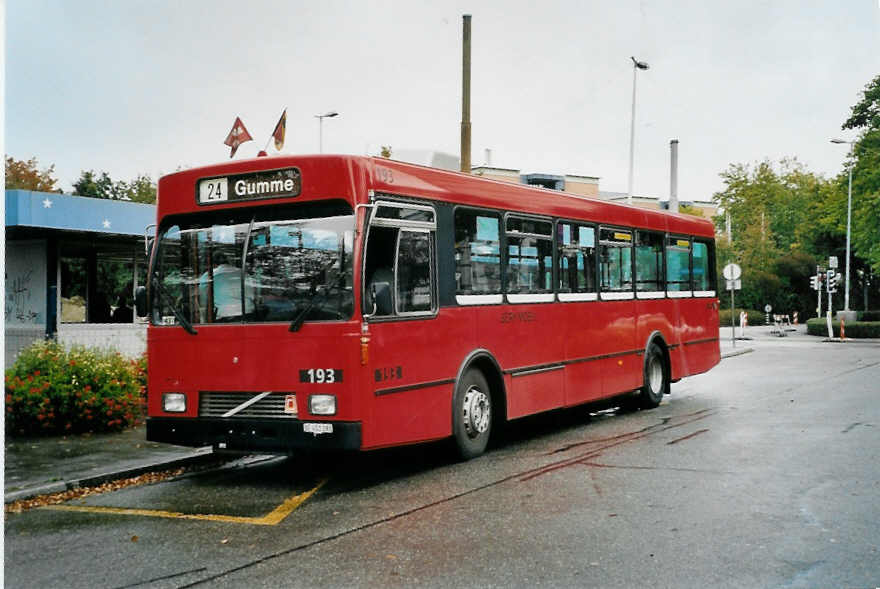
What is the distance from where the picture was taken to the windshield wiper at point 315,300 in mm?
8234

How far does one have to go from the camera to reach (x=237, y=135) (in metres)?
16.4

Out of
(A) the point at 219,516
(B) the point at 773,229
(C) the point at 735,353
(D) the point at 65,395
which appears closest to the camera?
(A) the point at 219,516

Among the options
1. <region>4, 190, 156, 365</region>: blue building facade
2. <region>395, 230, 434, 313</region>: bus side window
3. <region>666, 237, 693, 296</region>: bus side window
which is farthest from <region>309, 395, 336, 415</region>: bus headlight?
<region>4, 190, 156, 365</region>: blue building facade

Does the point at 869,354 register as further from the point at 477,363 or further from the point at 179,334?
the point at 179,334

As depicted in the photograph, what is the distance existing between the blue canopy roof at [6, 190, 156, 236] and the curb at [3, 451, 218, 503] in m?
6.88

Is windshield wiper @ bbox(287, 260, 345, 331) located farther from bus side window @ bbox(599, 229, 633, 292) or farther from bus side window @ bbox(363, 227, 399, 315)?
bus side window @ bbox(599, 229, 633, 292)

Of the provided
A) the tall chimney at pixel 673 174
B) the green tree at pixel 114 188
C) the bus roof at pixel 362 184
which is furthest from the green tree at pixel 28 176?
the bus roof at pixel 362 184

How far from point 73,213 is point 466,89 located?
316 inches

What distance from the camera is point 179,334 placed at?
8938 millimetres

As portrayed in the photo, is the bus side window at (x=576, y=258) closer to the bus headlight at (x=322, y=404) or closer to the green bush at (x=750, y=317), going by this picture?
the bus headlight at (x=322, y=404)

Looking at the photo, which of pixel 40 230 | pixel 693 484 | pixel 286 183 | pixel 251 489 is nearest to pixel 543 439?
pixel 693 484

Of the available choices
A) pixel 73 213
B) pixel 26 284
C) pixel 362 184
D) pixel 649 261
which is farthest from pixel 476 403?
pixel 26 284

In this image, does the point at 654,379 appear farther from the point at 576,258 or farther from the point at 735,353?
the point at 735,353

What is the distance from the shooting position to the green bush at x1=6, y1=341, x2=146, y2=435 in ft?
38.8
